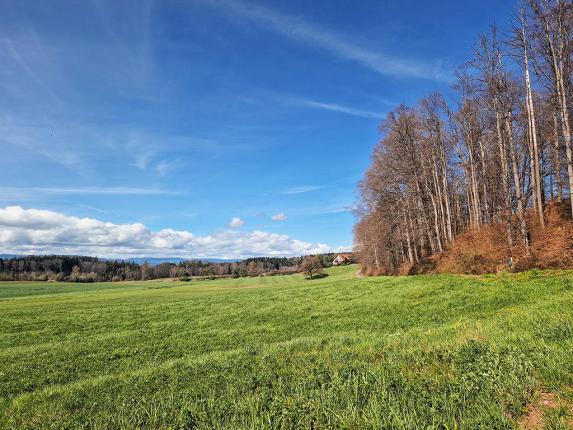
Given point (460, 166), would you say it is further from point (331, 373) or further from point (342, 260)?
point (342, 260)

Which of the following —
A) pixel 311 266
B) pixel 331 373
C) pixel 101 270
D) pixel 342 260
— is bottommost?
pixel 101 270

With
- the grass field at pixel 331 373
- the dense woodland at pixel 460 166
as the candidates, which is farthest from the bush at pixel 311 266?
the grass field at pixel 331 373

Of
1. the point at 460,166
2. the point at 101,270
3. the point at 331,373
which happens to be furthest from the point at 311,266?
the point at 101,270

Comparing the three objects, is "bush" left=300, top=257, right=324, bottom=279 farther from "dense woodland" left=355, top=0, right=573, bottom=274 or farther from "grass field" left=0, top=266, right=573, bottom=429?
"grass field" left=0, top=266, right=573, bottom=429

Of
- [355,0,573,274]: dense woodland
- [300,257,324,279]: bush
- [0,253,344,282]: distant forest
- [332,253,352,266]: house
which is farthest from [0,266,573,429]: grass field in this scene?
[0,253,344,282]: distant forest

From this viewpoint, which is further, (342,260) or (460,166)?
(342,260)

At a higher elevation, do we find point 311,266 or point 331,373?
point 331,373

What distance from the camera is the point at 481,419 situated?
3971 millimetres

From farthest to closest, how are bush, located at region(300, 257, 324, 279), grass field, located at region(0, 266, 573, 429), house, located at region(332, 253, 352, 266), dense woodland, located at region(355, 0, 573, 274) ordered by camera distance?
1. house, located at region(332, 253, 352, 266)
2. bush, located at region(300, 257, 324, 279)
3. dense woodland, located at region(355, 0, 573, 274)
4. grass field, located at region(0, 266, 573, 429)

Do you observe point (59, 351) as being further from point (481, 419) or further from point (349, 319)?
point (481, 419)

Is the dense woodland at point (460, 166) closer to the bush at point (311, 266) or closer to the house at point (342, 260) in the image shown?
the bush at point (311, 266)

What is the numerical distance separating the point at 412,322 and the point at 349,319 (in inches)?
144

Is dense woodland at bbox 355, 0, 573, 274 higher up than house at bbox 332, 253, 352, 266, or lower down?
higher up

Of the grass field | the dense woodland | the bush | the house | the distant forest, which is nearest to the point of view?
the grass field
